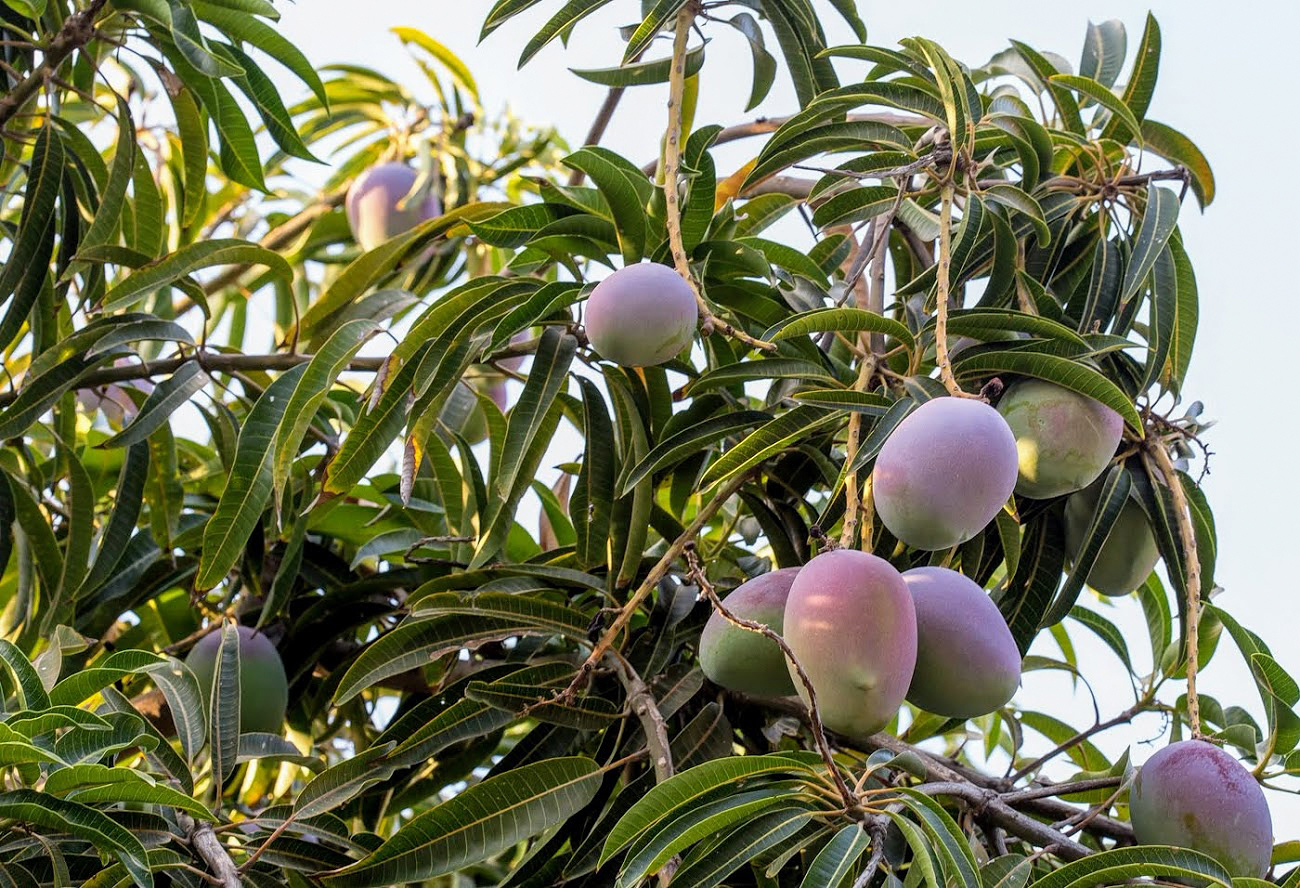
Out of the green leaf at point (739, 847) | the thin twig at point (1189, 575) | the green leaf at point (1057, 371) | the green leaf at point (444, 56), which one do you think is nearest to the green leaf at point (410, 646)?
the green leaf at point (739, 847)

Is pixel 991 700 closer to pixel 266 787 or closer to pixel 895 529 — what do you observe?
pixel 895 529

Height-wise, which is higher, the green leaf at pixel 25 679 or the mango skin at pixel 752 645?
the mango skin at pixel 752 645

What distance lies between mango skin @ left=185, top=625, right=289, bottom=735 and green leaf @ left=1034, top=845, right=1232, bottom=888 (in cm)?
79

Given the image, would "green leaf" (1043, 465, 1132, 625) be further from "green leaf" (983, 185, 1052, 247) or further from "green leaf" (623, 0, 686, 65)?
"green leaf" (623, 0, 686, 65)

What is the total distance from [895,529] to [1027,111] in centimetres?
63

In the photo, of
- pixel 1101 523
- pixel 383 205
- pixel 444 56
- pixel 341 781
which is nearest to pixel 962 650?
pixel 1101 523

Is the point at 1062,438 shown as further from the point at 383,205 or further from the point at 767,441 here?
the point at 383,205

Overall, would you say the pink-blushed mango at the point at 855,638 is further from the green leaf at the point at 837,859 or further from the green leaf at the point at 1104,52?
the green leaf at the point at 1104,52

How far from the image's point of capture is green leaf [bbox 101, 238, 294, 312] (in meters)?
1.37

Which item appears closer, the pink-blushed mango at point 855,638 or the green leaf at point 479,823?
the pink-blushed mango at point 855,638

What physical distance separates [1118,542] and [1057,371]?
25cm

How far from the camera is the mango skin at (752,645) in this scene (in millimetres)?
966

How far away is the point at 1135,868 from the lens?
34.5 inches

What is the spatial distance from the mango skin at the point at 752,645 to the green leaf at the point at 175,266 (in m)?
0.68
